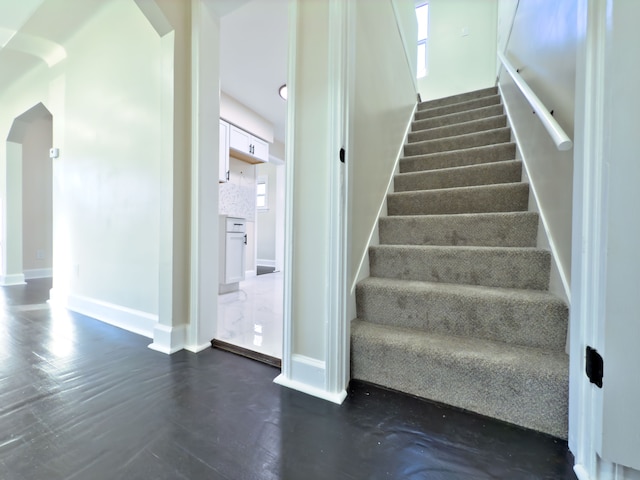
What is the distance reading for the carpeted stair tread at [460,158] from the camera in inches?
81.2

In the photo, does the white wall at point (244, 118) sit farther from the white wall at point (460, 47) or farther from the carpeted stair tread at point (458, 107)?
the white wall at point (460, 47)

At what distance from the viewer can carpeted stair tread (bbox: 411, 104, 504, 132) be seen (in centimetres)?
275

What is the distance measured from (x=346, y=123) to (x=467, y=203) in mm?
1121

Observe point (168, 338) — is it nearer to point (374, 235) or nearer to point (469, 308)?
point (374, 235)

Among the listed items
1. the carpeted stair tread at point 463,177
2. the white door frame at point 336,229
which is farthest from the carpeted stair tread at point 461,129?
the white door frame at point 336,229

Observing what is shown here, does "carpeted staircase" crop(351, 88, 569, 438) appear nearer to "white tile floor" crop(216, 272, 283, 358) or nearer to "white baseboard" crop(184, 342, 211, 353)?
"white tile floor" crop(216, 272, 283, 358)

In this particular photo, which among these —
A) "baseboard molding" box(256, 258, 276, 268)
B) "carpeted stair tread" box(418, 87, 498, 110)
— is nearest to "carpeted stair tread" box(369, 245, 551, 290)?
"carpeted stair tread" box(418, 87, 498, 110)

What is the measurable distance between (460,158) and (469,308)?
1475mm

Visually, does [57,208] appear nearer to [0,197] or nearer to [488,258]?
[0,197]

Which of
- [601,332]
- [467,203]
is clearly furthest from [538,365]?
[467,203]

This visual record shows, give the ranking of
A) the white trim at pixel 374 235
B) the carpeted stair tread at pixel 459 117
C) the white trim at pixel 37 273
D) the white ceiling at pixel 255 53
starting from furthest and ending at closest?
the white trim at pixel 37 273 → the carpeted stair tread at pixel 459 117 → the white ceiling at pixel 255 53 → the white trim at pixel 374 235

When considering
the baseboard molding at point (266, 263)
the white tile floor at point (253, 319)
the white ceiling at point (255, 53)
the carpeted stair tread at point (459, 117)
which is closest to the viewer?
the white tile floor at point (253, 319)

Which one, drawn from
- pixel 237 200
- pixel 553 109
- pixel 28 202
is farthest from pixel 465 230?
pixel 28 202

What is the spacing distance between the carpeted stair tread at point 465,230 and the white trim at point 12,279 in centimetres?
500
